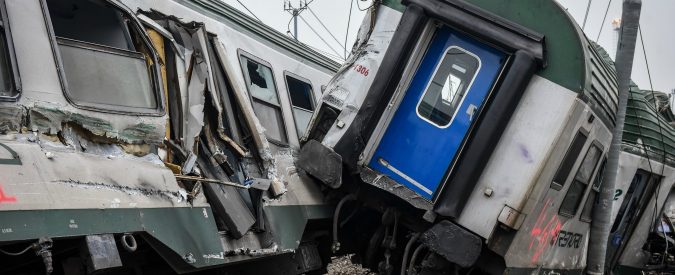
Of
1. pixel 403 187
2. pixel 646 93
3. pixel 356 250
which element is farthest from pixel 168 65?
pixel 646 93

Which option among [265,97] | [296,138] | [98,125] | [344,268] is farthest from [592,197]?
[98,125]

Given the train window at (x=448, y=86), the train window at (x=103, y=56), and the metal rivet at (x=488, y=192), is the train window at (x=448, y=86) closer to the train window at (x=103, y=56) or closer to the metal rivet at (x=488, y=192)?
the metal rivet at (x=488, y=192)

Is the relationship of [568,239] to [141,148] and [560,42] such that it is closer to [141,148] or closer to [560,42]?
[560,42]

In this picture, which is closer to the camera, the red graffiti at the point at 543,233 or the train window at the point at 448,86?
the train window at the point at 448,86

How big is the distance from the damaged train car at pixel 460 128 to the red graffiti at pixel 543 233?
21 millimetres

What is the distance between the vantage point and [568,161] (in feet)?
21.4

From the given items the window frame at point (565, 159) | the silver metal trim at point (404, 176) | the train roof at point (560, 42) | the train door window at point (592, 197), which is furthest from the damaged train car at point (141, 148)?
the train door window at point (592, 197)

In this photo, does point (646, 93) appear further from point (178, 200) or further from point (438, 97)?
point (178, 200)

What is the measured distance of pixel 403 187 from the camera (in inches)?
247

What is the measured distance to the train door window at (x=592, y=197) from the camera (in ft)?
26.2

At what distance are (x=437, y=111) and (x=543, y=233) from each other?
5.25 feet

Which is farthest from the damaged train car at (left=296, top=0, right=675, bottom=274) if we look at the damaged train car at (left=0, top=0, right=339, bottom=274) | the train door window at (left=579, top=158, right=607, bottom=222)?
the train door window at (left=579, top=158, right=607, bottom=222)

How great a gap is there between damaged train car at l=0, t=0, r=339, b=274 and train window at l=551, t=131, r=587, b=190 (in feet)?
6.94

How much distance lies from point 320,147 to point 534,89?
1910mm
